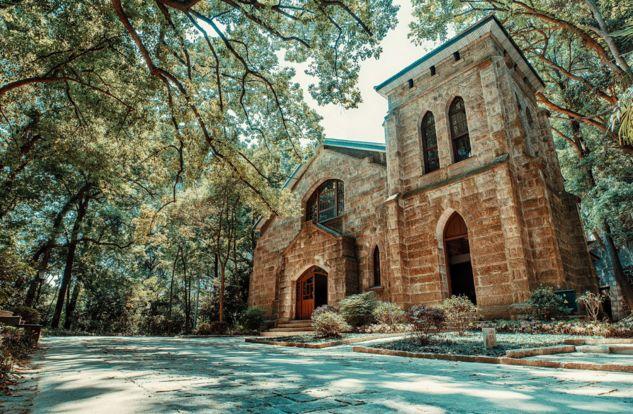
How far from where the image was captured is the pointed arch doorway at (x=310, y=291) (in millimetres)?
16188

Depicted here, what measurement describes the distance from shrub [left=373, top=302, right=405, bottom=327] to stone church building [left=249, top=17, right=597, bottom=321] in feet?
2.93

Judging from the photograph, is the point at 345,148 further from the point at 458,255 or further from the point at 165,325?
the point at 165,325

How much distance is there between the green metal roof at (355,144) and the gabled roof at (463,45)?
2.33 metres

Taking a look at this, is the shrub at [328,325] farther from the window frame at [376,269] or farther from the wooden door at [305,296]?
the wooden door at [305,296]

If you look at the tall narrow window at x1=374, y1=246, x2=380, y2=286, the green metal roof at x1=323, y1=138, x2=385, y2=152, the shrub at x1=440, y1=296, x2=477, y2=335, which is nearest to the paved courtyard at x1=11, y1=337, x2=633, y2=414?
the shrub at x1=440, y1=296, x2=477, y2=335

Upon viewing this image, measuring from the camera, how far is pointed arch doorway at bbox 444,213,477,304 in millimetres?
12219

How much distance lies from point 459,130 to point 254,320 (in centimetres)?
1211

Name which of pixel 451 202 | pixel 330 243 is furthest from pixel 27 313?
pixel 451 202

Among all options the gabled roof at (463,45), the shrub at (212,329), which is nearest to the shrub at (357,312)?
the shrub at (212,329)

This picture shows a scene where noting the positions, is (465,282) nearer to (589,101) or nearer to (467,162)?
(467,162)

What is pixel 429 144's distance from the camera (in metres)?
14.1

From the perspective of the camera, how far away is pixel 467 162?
1226cm

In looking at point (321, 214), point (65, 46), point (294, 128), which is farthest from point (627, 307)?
point (65, 46)

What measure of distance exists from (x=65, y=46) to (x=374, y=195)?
11.5 metres
